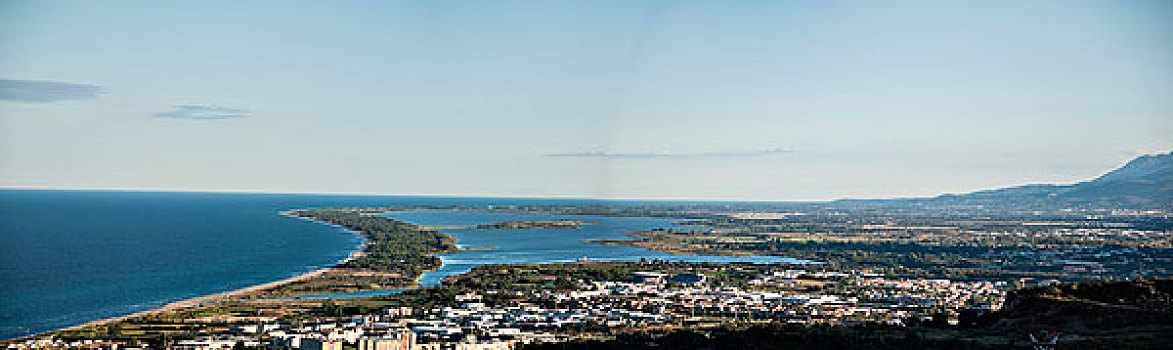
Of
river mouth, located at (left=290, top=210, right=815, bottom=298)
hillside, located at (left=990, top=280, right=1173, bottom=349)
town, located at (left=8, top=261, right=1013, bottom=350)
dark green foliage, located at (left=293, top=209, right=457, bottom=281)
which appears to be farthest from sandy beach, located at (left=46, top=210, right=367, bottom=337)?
hillside, located at (left=990, top=280, right=1173, bottom=349)

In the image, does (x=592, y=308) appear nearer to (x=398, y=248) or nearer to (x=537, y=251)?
(x=398, y=248)

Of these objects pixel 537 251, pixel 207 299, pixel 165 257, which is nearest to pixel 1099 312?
pixel 207 299

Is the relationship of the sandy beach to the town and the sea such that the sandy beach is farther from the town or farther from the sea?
the town

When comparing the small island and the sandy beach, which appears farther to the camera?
the small island

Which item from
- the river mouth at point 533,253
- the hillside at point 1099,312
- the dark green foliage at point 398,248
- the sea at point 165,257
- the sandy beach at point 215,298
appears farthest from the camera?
the river mouth at point 533,253

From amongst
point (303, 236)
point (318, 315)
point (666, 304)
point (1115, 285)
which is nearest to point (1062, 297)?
point (1115, 285)

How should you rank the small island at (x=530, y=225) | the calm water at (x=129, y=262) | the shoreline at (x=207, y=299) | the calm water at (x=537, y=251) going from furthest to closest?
the small island at (x=530, y=225)
the calm water at (x=537, y=251)
the calm water at (x=129, y=262)
the shoreline at (x=207, y=299)

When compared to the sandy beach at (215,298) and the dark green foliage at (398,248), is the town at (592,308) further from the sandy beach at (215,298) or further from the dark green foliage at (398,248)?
the dark green foliage at (398,248)

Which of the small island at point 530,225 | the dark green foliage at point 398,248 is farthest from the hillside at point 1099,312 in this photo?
the small island at point 530,225

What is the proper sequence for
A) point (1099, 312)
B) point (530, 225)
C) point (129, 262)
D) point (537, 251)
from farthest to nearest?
point (530, 225), point (537, 251), point (129, 262), point (1099, 312)

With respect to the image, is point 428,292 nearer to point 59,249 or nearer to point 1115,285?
point 1115,285

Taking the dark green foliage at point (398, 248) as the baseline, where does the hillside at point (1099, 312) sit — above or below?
above
